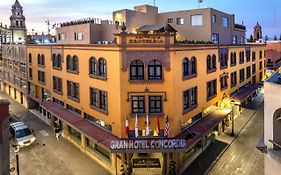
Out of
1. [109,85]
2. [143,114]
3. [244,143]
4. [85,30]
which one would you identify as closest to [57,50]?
Answer: [85,30]

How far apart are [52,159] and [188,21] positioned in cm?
2775

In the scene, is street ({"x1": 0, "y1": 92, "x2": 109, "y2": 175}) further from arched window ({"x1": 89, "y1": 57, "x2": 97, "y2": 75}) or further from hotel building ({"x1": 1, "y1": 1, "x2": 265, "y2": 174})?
arched window ({"x1": 89, "y1": 57, "x2": 97, "y2": 75})

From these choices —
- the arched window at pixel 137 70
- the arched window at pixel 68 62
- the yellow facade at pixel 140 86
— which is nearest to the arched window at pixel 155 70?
the yellow facade at pixel 140 86

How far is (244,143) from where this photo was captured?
34469mm

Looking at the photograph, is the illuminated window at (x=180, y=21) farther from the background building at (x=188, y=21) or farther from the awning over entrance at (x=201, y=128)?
the awning over entrance at (x=201, y=128)

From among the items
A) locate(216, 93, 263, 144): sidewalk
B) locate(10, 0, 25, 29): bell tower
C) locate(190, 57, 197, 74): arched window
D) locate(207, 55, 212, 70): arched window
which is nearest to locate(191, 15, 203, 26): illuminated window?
locate(207, 55, 212, 70): arched window

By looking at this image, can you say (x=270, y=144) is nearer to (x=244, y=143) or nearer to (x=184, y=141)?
(x=184, y=141)

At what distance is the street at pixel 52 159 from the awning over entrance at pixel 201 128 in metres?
9.15

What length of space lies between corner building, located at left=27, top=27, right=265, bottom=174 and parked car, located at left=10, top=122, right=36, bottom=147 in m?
4.34

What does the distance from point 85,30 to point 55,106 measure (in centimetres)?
1299

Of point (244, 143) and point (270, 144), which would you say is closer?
point (270, 144)

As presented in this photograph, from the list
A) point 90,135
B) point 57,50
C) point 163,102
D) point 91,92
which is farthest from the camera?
point 57,50

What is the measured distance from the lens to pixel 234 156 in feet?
102

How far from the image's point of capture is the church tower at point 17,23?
87.4 metres
